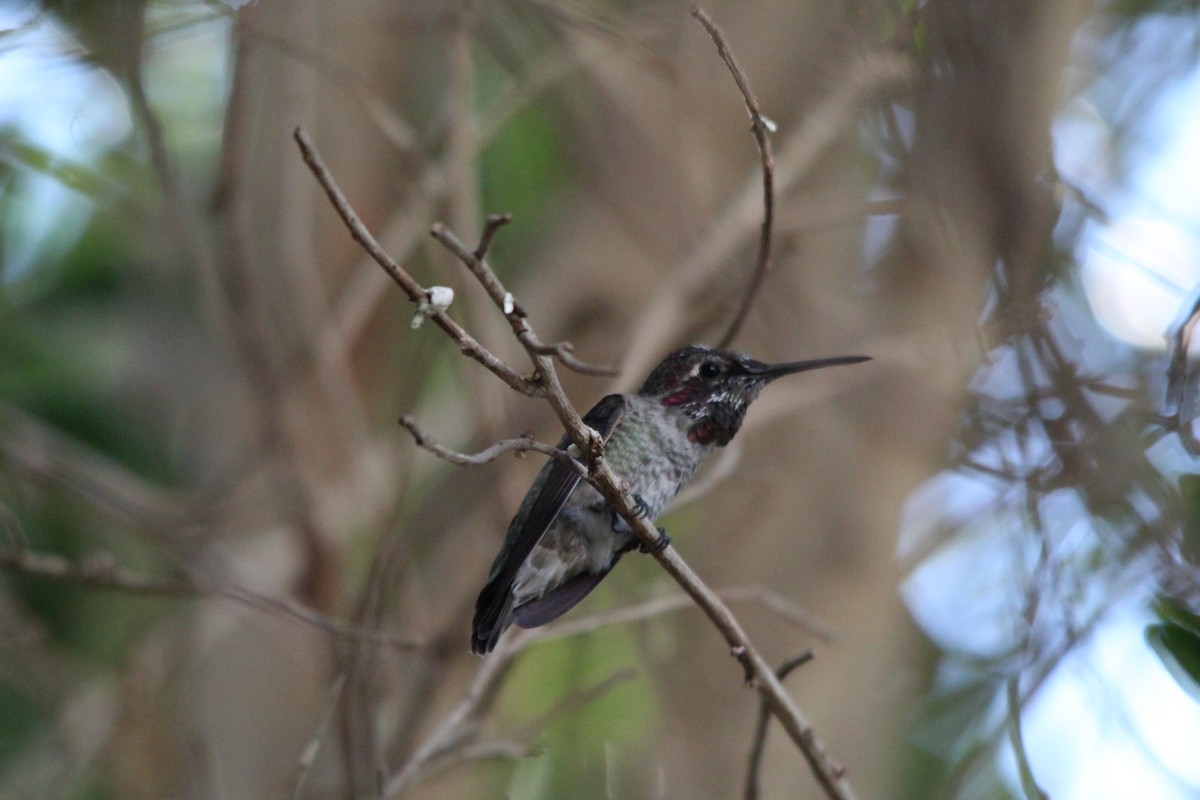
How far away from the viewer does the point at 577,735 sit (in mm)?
4520

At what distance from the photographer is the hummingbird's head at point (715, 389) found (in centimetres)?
284

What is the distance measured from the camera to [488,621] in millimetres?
2357

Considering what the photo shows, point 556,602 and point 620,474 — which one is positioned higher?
point 620,474

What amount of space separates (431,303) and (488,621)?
3.25ft

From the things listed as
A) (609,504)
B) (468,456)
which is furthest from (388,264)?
(609,504)

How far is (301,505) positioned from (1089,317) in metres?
2.44

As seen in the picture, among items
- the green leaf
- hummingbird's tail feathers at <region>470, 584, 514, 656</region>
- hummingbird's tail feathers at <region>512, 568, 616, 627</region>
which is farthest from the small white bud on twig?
the green leaf

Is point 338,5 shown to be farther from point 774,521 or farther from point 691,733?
point 691,733

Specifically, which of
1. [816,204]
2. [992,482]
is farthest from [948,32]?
[816,204]

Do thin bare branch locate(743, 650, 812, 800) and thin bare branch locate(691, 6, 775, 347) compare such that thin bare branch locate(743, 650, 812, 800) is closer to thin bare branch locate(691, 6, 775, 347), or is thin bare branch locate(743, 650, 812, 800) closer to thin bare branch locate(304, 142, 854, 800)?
thin bare branch locate(304, 142, 854, 800)

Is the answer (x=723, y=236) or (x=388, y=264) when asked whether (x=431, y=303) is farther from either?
(x=723, y=236)

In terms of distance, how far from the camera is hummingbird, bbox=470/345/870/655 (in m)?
2.38

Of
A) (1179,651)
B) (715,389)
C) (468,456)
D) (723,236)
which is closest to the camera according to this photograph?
(468,456)

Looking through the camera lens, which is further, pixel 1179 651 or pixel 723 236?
pixel 723 236
